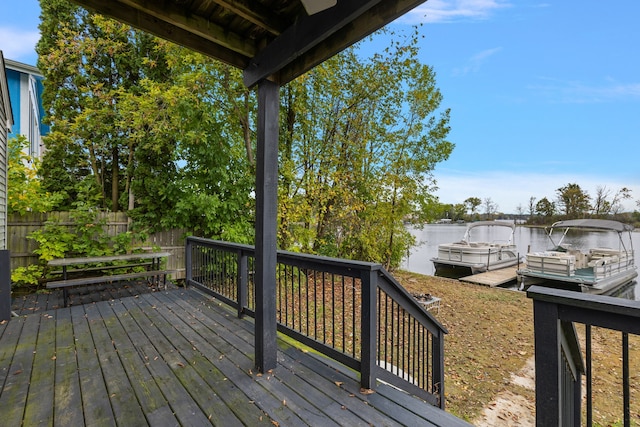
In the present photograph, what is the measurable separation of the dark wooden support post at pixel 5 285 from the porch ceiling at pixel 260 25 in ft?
10.9

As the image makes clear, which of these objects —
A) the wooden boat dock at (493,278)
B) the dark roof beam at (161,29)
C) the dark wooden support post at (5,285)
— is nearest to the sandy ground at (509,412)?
the dark roof beam at (161,29)

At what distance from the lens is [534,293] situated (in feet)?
3.92

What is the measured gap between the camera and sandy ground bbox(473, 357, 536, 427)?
3084 millimetres

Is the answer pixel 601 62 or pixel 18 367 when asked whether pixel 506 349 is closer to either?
pixel 18 367

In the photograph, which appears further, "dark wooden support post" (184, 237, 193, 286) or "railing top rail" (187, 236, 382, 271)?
"dark wooden support post" (184, 237, 193, 286)

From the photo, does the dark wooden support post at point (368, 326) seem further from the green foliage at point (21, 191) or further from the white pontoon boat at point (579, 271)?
the white pontoon boat at point (579, 271)

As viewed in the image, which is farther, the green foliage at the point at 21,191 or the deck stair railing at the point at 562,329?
the green foliage at the point at 21,191

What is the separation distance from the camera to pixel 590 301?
108 centimetres

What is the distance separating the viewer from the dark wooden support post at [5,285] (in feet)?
11.1

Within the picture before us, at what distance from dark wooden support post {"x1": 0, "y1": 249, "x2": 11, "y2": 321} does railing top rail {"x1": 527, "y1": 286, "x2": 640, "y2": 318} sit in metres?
5.07

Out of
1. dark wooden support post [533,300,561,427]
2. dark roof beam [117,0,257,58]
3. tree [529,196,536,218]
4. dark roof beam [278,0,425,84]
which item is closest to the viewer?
dark wooden support post [533,300,561,427]

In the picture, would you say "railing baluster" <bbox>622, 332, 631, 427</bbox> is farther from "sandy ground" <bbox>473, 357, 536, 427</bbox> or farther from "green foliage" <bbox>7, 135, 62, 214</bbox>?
"green foliage" <bbox>7, 135, 62, 214</bbox>

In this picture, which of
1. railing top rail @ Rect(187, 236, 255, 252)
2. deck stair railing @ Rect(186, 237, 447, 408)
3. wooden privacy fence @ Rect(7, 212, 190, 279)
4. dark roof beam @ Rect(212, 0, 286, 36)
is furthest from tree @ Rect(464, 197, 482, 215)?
dark roof beam @ Rect(212, 0, 286, 36)

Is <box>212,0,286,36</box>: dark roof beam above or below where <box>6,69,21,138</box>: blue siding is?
below
